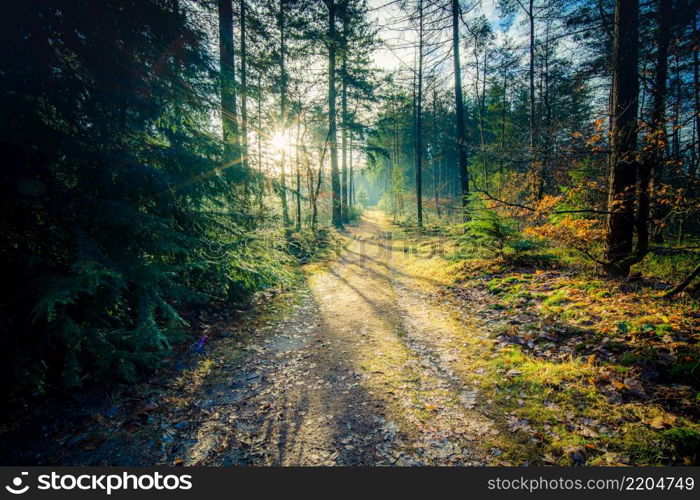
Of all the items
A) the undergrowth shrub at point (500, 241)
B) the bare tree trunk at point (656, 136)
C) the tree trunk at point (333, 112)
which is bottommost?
the undergrowth shrub at point (500, 241)

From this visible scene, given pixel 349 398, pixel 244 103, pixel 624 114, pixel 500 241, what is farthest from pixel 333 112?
pixel 349 398

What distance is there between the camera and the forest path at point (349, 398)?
9.55 ft

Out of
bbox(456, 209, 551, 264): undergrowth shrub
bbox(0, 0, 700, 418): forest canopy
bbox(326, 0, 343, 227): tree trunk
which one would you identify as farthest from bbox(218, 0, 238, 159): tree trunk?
bbox(456, 209, 551, 264): undergrowth shrub

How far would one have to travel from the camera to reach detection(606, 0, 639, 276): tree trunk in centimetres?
551

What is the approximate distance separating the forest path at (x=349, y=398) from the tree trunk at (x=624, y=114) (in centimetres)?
425

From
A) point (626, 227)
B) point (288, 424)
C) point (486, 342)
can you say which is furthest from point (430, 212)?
point (288, 424)

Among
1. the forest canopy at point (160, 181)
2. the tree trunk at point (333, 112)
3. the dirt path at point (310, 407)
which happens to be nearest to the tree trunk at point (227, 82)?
the forest canopy at point (160, 181)

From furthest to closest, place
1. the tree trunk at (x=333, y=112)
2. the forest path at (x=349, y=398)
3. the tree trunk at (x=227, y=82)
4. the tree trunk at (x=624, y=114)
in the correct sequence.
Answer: the tree trunk at (x=333, y=112) → the tree trunk at (x=227, y=82) → the tree trunk at (x=624, y=114) → the forest path at (x=349, y=398)

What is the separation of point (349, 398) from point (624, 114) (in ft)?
25.1

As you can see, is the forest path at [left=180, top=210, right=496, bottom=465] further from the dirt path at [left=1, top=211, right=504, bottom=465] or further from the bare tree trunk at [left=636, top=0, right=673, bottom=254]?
the bare tree trunk at [left=636, top=0, right=673, bottom=254]

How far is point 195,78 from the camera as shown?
5.43m

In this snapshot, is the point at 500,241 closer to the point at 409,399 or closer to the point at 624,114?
the point at 624,114

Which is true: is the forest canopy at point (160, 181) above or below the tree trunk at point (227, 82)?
below

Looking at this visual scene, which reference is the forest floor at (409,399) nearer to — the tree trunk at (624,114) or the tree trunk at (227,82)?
the tree trunk at (624,114)
